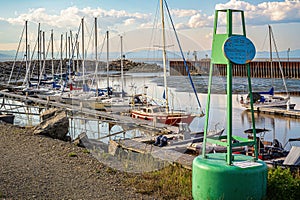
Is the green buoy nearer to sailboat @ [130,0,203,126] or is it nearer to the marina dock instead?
sailboat @ [130,0,203,126]

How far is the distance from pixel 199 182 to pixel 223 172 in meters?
0.48

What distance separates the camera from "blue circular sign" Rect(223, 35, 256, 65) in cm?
662

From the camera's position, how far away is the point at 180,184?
8023mm

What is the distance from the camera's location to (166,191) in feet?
25.1

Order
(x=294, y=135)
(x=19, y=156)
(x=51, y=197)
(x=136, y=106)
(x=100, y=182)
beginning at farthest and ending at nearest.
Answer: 1. (x=136, y=106)
2. (x=294, y=135)
3. (x=19, y=156)
4. (x=100, y=182)
5. (x=51, y=197)

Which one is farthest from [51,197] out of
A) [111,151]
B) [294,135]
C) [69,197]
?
[294,135]

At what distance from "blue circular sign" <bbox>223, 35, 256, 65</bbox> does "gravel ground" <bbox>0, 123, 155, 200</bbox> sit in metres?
2.91

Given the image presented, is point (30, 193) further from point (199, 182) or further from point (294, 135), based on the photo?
point (294, 135)

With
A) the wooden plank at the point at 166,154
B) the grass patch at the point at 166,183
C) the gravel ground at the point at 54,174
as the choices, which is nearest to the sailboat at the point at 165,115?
the wooden plank at the point at 166,154

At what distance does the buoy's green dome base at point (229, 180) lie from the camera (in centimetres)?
642

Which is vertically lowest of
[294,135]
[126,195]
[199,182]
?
[294,135]

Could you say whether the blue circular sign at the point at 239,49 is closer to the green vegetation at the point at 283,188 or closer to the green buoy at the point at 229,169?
the green buoy at the point at 229,169

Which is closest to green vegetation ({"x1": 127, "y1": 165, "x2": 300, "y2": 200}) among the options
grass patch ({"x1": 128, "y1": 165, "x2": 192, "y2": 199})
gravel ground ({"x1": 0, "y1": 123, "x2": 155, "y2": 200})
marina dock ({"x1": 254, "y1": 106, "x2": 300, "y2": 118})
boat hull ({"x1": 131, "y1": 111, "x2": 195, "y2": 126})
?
grass patch ({"x1": 128, "y1": 165, "x2": 192, "y2": 199})

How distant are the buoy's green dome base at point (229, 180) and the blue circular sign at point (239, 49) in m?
1.68
